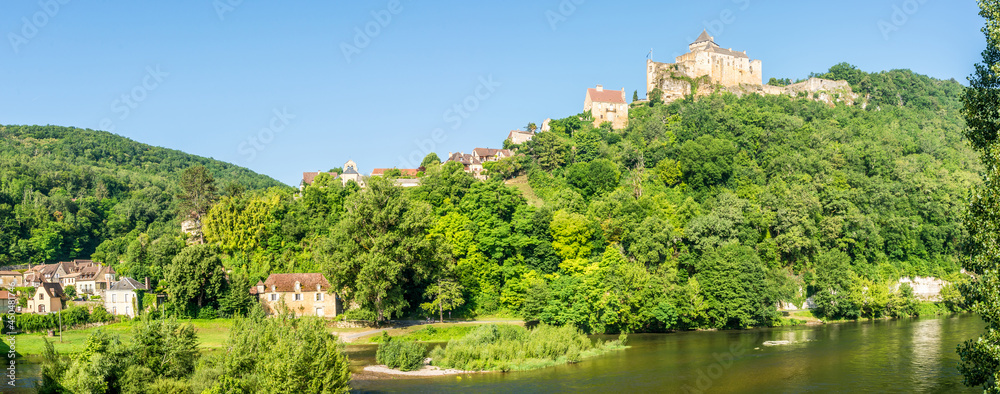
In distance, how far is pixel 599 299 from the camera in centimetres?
5266

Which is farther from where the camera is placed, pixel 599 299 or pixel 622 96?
pixel 622 96

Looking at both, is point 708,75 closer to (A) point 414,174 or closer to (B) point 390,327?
(A) point 414,174

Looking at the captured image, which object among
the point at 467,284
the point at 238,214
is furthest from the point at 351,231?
the point at 238,214

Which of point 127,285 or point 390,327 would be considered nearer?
point 390,327

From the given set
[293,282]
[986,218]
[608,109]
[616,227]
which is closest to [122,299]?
[293,282]

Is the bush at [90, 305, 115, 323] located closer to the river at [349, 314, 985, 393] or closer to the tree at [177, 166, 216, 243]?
the tree at [177, 166, 216, 243]

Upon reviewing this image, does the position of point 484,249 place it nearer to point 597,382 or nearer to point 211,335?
point 211,335

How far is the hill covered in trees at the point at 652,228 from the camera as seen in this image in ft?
179

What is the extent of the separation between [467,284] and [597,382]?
25.5 meters

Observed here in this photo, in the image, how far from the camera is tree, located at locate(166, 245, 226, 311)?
5459 cm

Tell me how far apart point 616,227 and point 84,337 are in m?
44.1

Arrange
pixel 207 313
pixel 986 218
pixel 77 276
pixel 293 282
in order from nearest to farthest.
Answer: pixel 986 218 < pixel 207 313 < pixel 293 282 < pixel 77 276

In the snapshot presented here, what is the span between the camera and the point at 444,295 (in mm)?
56125

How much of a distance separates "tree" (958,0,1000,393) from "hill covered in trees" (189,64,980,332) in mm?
32753
